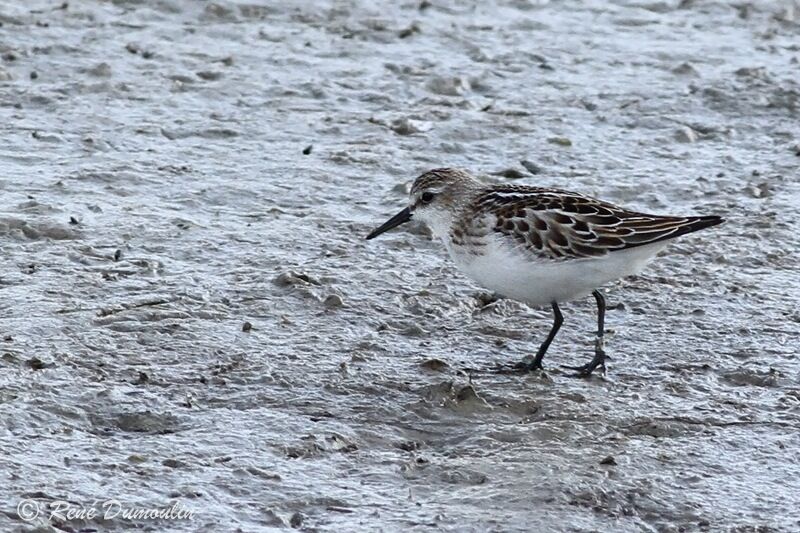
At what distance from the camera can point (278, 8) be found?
45.5 ft

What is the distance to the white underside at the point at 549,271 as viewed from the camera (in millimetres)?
7828

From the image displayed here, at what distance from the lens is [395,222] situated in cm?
891

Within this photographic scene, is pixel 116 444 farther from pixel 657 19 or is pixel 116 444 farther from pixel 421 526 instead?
pixel 657 19

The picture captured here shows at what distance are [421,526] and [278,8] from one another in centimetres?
855

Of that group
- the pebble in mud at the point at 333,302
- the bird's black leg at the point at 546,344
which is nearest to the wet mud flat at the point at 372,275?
the pebble in mud at the point at 333,302

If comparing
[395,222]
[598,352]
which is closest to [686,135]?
[395,222]

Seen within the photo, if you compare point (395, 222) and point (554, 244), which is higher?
point (554, 244)

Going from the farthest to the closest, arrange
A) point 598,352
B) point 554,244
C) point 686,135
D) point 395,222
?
point 686,135, point 395,222, point 598,352, point 554,244

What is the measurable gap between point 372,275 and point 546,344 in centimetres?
143

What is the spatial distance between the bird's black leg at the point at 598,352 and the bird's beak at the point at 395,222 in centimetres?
130

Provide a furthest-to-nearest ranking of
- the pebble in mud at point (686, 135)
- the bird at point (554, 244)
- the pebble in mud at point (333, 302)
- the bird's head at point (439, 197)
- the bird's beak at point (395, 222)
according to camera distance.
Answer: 1. the pebble in mud at point (686, 135)
2. the bird's beak at point (395, 222)
3. the pebble in mud at point (333, 302)
4. the bird's head at point (439, 197)
5. the bird at point (554, 244)

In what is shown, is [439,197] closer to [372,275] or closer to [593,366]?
[372,275]

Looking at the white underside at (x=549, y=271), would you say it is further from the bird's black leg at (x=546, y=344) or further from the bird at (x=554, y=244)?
the bird's black leg at (x=546, y=344)

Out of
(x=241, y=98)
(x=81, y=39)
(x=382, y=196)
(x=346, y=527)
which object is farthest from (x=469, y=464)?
(x=81, y=39)
